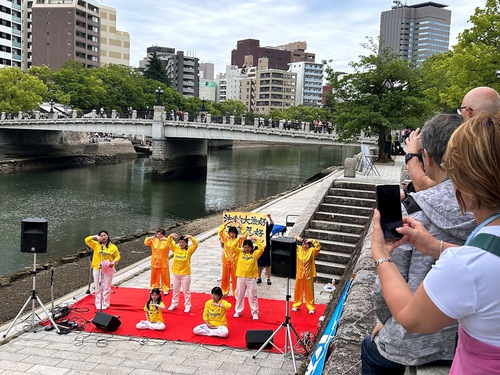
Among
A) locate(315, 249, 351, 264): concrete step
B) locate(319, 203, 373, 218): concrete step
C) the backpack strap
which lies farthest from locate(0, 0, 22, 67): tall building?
the backpack strap

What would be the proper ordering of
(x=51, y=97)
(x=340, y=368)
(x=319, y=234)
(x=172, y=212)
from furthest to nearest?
1. (x=51, y=97)
2. (x=172, y=212)
3. (x=319, y=234)
4. (x=340, y=368)

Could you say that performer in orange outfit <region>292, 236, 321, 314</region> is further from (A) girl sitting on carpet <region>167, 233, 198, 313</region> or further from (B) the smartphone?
(B) the smartphone

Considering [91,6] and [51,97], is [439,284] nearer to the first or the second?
[51,97]

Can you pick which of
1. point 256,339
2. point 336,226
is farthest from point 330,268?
point 256,339

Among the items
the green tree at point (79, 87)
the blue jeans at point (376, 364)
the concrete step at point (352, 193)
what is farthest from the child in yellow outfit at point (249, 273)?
the green tree at point (79, 87)

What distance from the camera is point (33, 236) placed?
325 inches

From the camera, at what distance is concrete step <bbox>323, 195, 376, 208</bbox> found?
43.2ft

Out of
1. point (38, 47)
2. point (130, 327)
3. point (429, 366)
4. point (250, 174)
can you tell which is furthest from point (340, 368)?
point (38, 47)

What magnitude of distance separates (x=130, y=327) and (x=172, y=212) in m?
20.7

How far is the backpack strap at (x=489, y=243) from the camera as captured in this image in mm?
1451

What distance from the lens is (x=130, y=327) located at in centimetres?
870

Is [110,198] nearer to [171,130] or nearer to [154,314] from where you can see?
[171,130]

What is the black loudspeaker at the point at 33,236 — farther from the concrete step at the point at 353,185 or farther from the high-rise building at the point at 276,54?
the high-rise building at the point at 276,54

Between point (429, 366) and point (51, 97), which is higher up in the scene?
point (51, 97)
